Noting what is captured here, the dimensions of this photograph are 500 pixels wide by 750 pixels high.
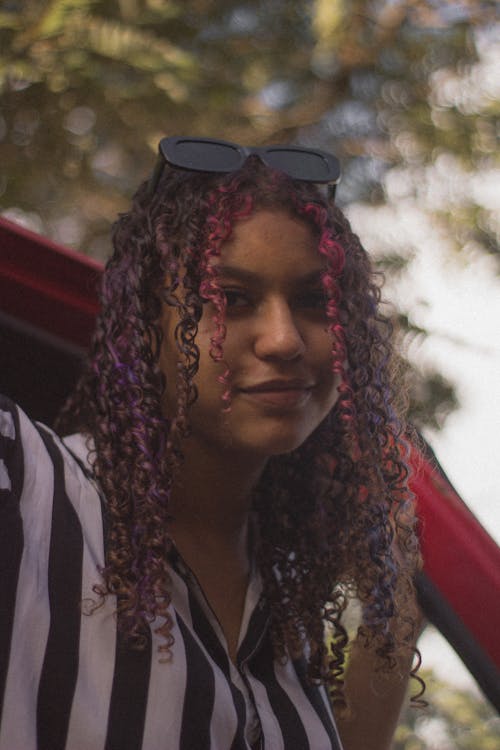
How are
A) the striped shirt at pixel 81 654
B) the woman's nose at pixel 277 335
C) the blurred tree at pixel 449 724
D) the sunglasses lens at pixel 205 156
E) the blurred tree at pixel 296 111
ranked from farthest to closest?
the blurred tree at pixel 296 111 < the blurred tree at pixel 449 724 < the sunglasses lens at pixel 205 156 < the woman's nose at pixel 277 335 < the striped shirt at pixel 81 654

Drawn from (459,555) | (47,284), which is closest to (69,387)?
(47,284)

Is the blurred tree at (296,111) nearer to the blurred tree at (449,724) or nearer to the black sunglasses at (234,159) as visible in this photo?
the blurred tree at (449,724)

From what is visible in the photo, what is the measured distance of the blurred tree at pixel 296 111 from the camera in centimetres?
254

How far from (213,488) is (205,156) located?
573mm

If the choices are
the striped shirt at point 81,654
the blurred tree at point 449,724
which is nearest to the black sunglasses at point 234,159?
the striped shirt at point 81,654

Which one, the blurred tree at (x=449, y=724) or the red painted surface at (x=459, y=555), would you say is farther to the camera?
the blurred tree at (x=449, y=724)

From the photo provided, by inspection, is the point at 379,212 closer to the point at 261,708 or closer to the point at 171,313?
the point at 171,313

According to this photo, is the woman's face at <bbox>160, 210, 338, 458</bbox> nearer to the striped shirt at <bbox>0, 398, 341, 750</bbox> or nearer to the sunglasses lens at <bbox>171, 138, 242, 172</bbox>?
the sunglasses lens at <bbox>171, 138, 242, 172</bbox>

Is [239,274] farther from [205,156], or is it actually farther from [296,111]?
[296,111]

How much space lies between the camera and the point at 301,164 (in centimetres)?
154

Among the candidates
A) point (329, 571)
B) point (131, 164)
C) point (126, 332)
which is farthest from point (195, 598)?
point (131, 164)

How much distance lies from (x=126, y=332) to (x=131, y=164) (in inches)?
64.0

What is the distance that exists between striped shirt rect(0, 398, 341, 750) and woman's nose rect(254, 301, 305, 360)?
380 mm

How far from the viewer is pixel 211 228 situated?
142 centimetres
